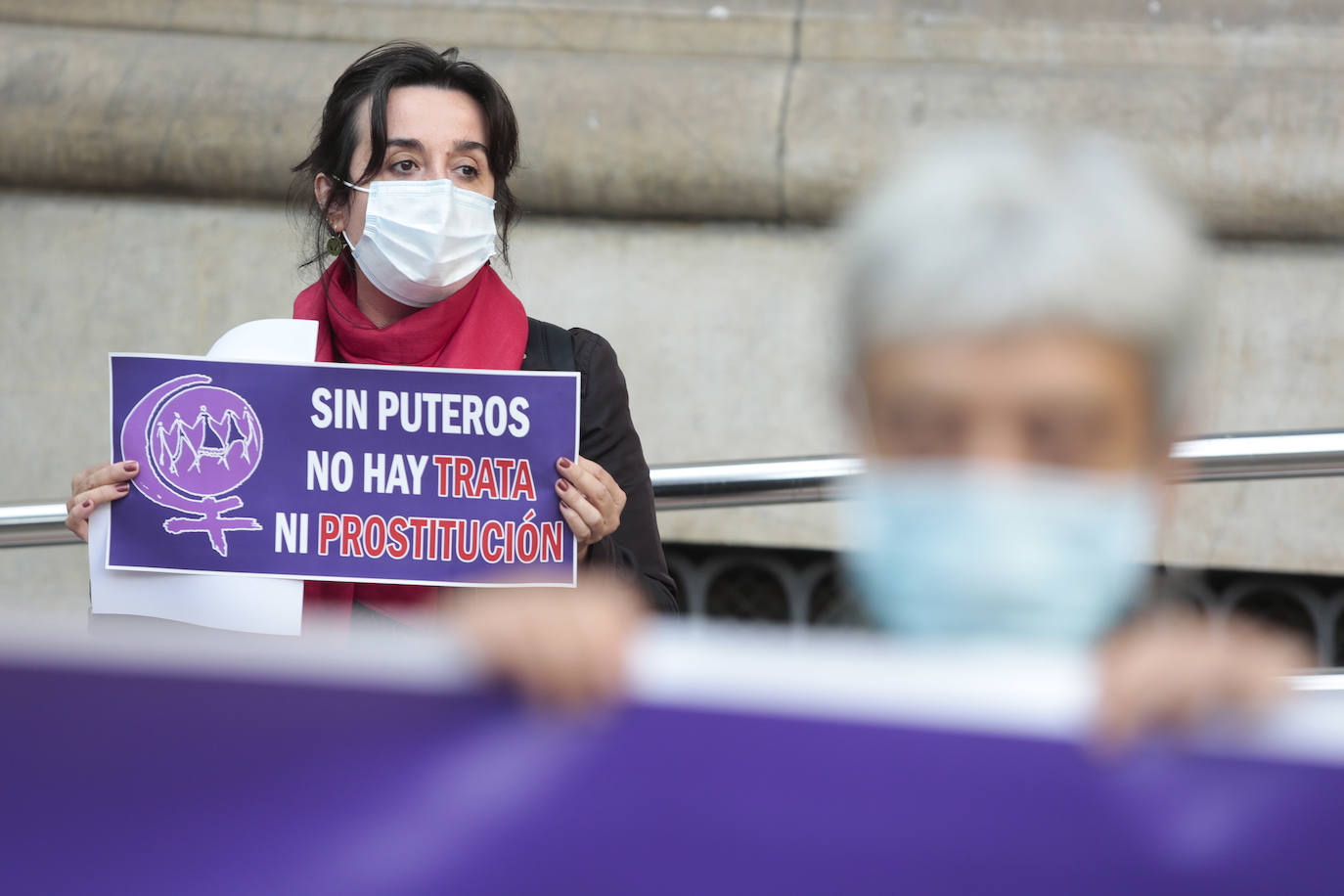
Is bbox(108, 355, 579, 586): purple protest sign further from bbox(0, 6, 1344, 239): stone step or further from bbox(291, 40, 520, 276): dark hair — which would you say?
bbox(0, 6, 1344, 239): stone step

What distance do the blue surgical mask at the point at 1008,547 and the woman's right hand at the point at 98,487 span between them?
152cm

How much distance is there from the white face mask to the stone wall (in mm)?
2305

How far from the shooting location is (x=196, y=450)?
2.19m

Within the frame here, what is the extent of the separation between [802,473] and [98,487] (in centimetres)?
148

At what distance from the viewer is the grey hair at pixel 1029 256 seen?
3.00 feet

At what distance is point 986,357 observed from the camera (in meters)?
0.91

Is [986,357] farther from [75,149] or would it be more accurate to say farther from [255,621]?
[75,149]

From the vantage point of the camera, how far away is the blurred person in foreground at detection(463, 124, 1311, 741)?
3.00 feet

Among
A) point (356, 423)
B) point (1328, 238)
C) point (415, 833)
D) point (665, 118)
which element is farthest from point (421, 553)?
point (1328, 238)

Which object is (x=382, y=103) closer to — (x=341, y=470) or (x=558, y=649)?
(x=341, y=470)

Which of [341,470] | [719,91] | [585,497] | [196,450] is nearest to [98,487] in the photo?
[196,450]

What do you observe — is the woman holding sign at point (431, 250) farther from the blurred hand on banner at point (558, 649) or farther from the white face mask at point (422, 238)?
the blurred hand on banner at point (558, 649)

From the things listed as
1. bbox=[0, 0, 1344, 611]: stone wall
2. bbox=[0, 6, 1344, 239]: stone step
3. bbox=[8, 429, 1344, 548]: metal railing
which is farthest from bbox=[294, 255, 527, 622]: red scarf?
bbox=[0, 6, 1344, 239]: stone step

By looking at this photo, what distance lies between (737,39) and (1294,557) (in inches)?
104
